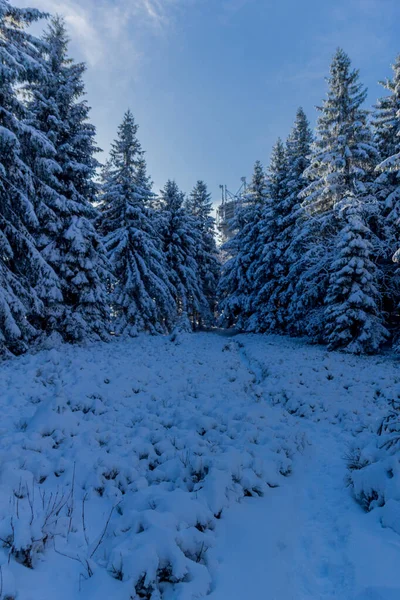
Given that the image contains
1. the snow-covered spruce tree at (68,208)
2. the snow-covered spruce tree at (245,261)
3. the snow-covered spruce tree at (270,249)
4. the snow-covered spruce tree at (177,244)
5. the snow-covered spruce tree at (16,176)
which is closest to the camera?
the snow-covered spruce tree at (16,176)

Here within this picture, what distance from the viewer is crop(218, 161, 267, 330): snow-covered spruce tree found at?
2573 cm

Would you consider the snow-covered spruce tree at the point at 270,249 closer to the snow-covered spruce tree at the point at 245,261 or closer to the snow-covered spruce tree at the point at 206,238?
the snow-covered spruce tree at the point at 245,261

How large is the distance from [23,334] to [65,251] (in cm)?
487

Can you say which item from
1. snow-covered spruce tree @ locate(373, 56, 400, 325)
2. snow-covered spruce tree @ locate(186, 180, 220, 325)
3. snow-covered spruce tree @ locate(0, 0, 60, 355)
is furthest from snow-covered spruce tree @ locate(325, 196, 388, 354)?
snow-covered spruce tree @ locate(186, 180, 220, 325)

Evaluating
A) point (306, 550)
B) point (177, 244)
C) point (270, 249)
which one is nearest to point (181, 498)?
point (306, 550)

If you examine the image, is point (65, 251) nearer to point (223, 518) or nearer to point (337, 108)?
point (223, 518)

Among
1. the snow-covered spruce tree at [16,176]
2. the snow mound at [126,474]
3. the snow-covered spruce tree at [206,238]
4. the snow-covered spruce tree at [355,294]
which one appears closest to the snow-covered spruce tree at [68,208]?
the snow-covered spruce tree at [16,176]

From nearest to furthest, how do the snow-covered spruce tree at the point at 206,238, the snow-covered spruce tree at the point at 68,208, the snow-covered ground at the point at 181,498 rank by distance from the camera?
1. the snow-covered ground at the point at 181,498
2. the snow-covered spruce tree at the point at 68,208
3. the snow-covered spruce tree at the point at 206,238

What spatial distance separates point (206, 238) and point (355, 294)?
883 inches

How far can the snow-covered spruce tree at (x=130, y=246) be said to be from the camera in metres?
19.0

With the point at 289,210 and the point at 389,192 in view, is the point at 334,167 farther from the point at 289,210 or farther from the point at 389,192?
the point at 289,210

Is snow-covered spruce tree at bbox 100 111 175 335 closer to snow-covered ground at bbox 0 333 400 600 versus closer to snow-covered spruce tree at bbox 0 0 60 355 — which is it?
snow-covered spruce tree at bbox 0 0 60 355

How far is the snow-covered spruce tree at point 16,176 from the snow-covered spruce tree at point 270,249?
52.1ft

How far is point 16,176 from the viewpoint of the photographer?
9711mm
